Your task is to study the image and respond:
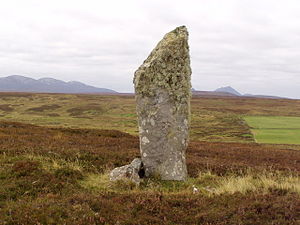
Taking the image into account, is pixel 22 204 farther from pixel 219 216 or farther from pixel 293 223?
pixel 293 223

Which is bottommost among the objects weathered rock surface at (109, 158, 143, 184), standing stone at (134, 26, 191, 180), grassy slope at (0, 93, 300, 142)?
grassy slope at (0, 93, 300, 142)

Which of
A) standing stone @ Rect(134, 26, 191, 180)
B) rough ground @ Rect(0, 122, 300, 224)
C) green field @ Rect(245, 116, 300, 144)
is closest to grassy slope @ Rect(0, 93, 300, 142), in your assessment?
green field @ Rect(245, 116, 300, 144)

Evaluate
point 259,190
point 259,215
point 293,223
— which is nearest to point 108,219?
point 259,215

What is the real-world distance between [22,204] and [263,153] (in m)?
20.3

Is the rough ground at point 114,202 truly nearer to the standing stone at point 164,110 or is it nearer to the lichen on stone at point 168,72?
the standing stone at point 164,110

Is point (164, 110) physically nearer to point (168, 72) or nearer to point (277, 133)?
point (168, 72)

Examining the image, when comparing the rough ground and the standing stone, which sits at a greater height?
the standing stone

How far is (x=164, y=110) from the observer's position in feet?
38.7

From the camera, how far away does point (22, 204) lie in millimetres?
7445

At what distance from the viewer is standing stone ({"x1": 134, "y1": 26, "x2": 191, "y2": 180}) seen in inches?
464

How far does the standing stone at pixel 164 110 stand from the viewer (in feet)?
38.7

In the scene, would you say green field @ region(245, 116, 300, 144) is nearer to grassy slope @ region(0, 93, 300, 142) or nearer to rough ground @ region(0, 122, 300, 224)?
grassy slope @ region(0, 93, 300, 142)

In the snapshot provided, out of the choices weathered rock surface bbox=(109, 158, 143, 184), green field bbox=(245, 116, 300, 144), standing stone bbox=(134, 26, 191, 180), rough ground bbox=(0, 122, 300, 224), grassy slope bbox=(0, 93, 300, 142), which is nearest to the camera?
rough ground bbox=(0, 122, 300, 224)

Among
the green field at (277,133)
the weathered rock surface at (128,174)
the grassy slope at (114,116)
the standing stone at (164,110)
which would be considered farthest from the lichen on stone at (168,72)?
the grassy slope at (114,116)
